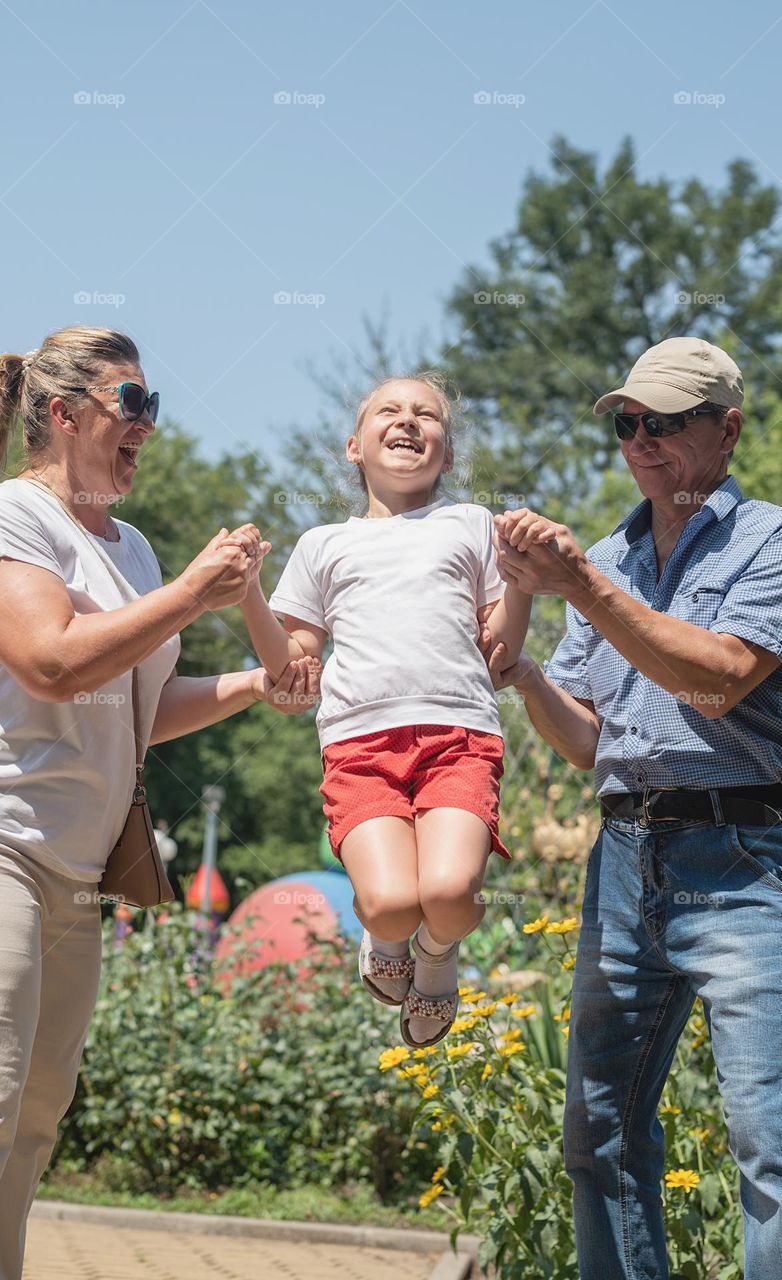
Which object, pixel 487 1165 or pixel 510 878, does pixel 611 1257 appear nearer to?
pixel 487 1165

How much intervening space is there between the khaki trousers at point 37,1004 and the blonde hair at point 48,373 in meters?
1.00

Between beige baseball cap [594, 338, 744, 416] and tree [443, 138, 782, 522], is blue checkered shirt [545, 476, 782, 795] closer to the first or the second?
beige baseball cap [594, 338, 744, 416]

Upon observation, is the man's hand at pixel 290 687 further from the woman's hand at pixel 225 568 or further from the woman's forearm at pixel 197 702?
the woman's hand at pixel 225 568

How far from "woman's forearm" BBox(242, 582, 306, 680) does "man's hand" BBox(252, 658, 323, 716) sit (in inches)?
0.7

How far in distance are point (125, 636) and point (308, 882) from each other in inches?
416

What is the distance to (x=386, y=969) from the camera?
123 inches

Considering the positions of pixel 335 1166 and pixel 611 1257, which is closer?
pixel 611 1257

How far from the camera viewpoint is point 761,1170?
103 inches

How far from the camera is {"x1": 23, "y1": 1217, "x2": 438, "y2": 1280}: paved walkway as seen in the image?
15.6 ft

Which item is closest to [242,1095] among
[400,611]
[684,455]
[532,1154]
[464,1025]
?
[464,1025]

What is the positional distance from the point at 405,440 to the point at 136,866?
1300 mm

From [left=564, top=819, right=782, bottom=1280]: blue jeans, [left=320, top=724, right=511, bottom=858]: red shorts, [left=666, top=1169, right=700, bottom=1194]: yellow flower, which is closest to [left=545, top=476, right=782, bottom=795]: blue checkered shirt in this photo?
[left=564, top=819, right=782, bottom=1280]: blue jeans

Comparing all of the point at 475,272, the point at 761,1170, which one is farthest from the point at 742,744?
the point at 475,272

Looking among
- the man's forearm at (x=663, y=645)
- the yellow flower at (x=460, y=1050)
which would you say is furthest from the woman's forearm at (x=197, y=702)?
the yellow flower at (x=460, y=1050)
